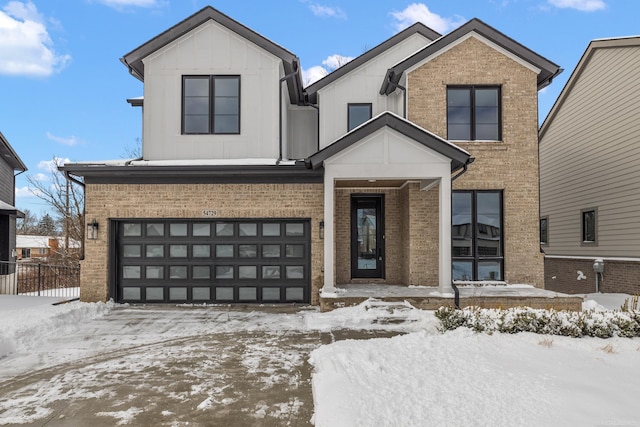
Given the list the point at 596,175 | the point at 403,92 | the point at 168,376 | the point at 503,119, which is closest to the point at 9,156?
the point at 403,92

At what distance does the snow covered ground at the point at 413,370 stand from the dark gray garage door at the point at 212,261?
2.28 meters

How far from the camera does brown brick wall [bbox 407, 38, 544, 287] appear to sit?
11.7m

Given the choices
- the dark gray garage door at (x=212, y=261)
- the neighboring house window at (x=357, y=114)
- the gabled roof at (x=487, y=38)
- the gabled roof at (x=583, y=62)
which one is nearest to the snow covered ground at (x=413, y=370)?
the dark gray garage door at (x=212, y=261)

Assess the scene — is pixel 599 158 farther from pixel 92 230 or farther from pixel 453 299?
pixel 92 230

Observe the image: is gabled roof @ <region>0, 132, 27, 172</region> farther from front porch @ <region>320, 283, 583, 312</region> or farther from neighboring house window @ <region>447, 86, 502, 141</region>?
neighboring house window @ <region>447, 86, 502, 141</region>

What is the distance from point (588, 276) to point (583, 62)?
27.8ft

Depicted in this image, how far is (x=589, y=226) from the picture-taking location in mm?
16672

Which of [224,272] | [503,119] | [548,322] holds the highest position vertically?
[503,119]

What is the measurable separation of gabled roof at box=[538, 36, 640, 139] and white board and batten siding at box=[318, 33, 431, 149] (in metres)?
8.44

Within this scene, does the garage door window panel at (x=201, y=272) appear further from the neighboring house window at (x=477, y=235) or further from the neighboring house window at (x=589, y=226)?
the neighboring house window at (x=589, y=226)

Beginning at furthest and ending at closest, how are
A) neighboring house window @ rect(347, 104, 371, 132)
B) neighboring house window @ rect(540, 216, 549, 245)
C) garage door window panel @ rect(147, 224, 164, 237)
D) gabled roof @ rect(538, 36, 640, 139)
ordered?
neighboring house window @ rect(540, 216, 549, 245)
gabled roof @ rect(538, 36, 640, 139)
neighboring house window @ rect(347, 104, 371, 132)
garage door window panel @ rect(147, 224, 164, 237)

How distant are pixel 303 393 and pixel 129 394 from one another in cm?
206

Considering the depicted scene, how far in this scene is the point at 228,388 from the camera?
5.13 metres

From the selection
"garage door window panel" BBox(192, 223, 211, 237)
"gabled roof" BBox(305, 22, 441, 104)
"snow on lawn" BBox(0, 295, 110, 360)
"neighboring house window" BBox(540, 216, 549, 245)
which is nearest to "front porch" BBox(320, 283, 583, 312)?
"garage door window panel" BBox(192, 223, 211, 237)
